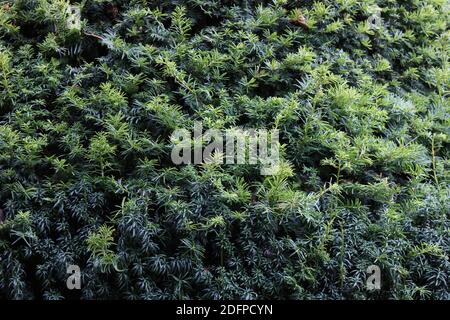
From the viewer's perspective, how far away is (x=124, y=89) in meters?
2.68

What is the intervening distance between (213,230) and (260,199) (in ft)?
0.92

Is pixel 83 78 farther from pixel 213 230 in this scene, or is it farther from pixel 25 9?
pixel 213 230

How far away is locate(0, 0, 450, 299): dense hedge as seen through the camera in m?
2.27

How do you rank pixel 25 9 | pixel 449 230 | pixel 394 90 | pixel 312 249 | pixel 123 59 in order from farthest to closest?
pixel 394 90, pixel 25 9, pixel 123 59, pixel 449 230, pixel 312 249

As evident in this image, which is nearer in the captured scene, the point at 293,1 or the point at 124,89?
the point at 124,89

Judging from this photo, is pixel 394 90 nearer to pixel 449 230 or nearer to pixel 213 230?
pixel 449 230

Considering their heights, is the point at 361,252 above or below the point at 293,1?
below

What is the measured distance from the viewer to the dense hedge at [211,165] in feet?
7.45

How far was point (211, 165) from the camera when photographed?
2.34 meters
